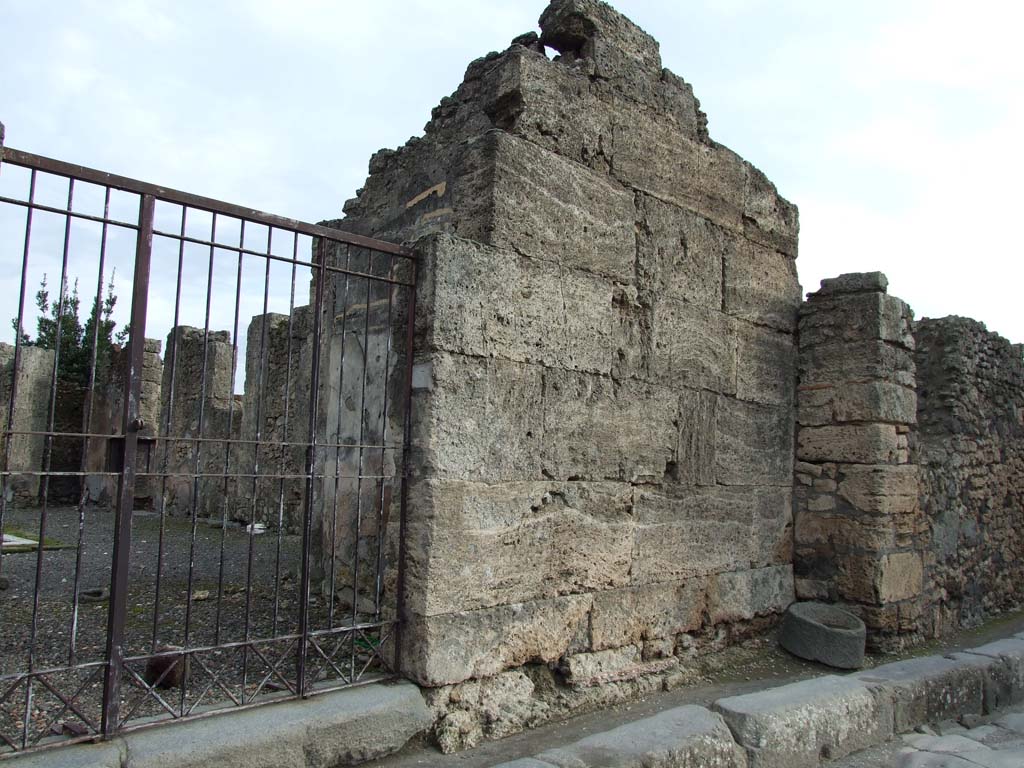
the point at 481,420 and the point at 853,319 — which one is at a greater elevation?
the point at 853,319

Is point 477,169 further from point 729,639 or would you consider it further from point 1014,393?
point 1014,393

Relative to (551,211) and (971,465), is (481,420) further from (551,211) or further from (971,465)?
(971,465)

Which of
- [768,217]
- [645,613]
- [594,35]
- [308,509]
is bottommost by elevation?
[645,613]

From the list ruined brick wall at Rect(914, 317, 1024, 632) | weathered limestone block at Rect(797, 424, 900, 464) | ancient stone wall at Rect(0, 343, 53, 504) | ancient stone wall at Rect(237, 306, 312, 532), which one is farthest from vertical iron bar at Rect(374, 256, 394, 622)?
ancient stone wall at Rect(0, 343, 53, 504)

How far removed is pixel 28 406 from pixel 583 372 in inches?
555

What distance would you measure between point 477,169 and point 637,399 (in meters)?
1.61

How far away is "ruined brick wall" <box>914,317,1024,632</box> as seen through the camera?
6504mm

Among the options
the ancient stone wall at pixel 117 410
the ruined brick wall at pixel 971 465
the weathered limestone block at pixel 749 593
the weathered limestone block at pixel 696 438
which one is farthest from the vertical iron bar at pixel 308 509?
the ancient stone wall at pixel 117 410

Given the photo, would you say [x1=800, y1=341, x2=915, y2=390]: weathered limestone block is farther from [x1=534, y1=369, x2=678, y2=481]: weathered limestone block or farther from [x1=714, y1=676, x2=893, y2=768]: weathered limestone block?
[x1=714, y1=676, x2=893, y2=768]: weathered limestone block

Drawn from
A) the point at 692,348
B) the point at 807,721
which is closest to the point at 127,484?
the point at 807,721

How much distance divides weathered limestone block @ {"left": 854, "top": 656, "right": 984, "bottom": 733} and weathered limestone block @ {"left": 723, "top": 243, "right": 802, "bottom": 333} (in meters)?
2.38

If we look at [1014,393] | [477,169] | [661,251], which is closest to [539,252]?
[477,169]

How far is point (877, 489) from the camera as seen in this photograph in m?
5.50

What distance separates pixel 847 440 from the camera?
5652 millimetres
